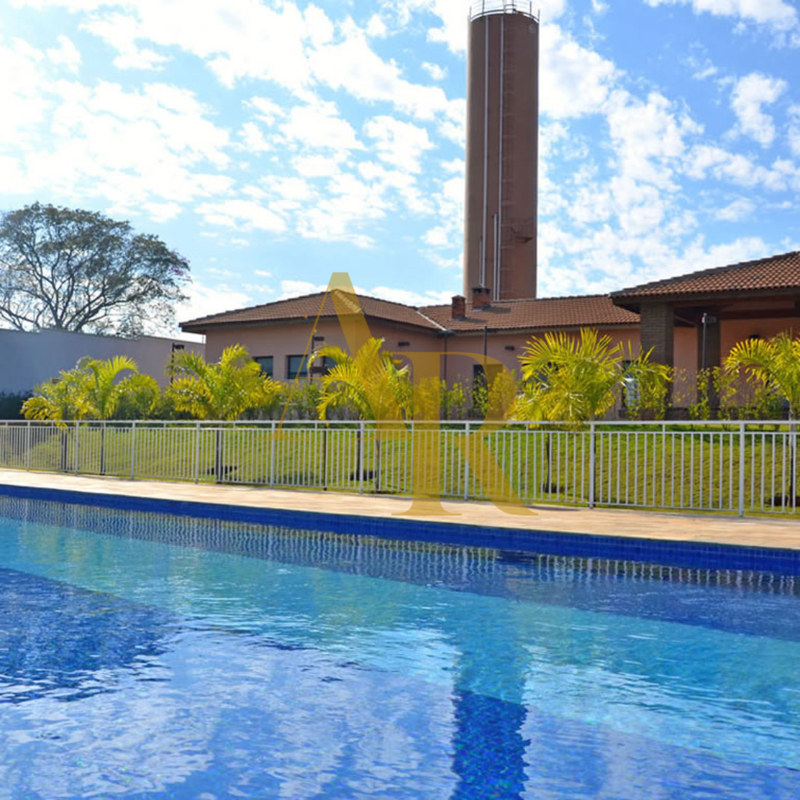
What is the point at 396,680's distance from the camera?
468 centimetres

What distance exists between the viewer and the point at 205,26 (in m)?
16.2

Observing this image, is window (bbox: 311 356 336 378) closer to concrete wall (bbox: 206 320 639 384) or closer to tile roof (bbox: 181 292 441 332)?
concrete wall (bbox: 206 320 639 384)

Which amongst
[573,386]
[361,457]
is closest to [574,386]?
[573,386]

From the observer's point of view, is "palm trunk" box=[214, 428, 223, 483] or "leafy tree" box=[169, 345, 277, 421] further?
"leafy tree" box=[169, 345, 277, 421]

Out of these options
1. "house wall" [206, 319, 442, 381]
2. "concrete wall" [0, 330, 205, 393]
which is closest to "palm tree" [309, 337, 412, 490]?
"house wall" [206, 319, 442, 381]

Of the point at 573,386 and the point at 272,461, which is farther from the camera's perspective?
the point at 272,461

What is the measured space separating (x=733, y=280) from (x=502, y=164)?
1836 cm

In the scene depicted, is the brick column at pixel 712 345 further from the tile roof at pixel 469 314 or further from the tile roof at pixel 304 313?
the tile roof at pixel 304 313

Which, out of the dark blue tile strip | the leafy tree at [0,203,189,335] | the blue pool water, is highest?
the leafy tree at [0,203,189,335]

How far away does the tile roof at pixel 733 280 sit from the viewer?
784 inches

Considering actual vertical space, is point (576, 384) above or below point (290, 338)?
below

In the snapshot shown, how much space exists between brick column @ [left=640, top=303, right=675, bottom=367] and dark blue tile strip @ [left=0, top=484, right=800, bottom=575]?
36.5ft

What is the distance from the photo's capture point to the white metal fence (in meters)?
11.7

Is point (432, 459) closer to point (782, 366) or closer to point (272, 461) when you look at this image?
point (272, 461)
